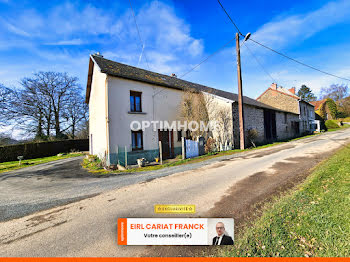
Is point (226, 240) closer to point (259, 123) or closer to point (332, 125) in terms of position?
point (259, 123)

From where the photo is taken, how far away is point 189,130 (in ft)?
43.4

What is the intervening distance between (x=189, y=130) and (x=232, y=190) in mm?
9302

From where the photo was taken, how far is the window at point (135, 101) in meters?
10.9

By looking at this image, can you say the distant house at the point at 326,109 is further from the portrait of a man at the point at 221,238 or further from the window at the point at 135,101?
the portrait of a man at the point at 221,238

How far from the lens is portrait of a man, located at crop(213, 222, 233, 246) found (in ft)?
7.19

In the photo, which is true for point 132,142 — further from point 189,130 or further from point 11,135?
point 11,135

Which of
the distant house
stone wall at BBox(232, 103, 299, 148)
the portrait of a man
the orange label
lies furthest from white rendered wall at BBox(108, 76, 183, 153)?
the distant house

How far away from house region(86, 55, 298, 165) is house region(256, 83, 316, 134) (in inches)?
586

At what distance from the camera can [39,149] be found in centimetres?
1878

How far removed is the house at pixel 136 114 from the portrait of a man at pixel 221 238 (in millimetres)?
8257

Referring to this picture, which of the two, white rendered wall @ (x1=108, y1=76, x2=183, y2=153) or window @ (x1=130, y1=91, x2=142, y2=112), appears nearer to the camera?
white rendered wall @ (x1=108, y1=76, x2=183, y2=153)

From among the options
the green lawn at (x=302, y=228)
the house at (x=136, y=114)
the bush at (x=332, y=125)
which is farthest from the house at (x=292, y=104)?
the green lawn at (x=302, y=228)

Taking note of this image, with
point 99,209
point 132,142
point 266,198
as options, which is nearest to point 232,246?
point 266,198

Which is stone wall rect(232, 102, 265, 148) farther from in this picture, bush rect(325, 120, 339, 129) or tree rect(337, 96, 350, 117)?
tree rect(337, 96, 350, 117)
